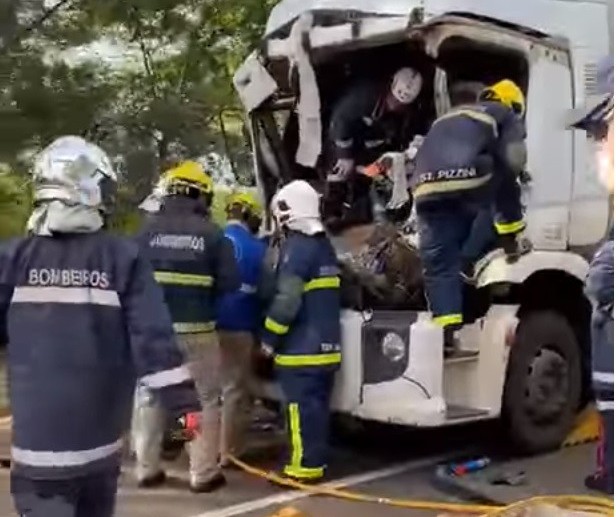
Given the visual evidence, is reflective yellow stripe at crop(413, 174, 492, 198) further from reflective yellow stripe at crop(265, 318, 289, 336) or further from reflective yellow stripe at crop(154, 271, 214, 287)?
reflective yellow stripe at crop(154, 271, 214, 287)

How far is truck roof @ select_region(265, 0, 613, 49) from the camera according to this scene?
260 inches

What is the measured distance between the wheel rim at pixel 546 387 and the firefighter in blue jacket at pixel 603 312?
63cm

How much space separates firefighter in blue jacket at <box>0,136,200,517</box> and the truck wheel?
3.04 metres

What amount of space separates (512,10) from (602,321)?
218 cm

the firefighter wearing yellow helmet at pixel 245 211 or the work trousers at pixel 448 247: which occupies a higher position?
the firefighter wearing yellow helmet at pixel 245 211

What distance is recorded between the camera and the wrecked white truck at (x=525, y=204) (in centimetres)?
645

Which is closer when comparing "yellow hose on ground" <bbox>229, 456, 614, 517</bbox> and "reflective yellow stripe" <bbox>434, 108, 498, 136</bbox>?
"yellow hose on ground" <bbox>229, 456, 614, 517</bbox>

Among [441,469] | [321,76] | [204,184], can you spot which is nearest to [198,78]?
[321,76]

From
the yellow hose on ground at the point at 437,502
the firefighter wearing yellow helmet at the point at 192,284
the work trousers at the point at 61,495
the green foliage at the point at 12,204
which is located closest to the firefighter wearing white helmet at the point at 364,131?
the firefighter wearing yellow helmet at the point at 192,284

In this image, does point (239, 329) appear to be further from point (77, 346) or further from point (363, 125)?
point (77, 346)

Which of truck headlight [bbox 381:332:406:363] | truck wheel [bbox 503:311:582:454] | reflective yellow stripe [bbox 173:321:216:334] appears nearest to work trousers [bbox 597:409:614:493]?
truck wheel [bbox 503:311:582:454]

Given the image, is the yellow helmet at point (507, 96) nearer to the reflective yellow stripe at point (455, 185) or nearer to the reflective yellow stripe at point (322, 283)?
the reflective yellow stripe at point (455, 185)

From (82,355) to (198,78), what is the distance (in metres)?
5.96

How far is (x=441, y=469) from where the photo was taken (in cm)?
663
